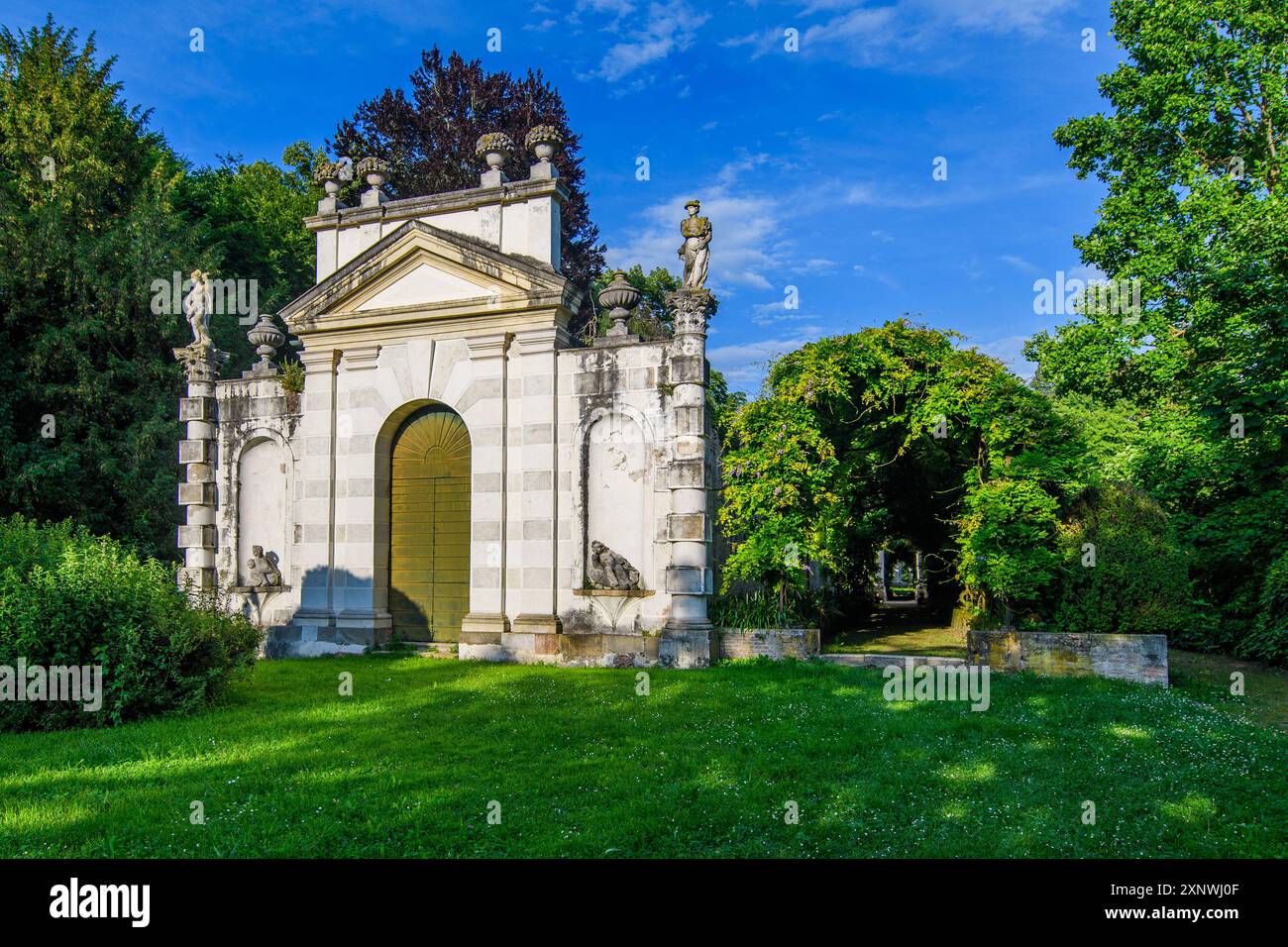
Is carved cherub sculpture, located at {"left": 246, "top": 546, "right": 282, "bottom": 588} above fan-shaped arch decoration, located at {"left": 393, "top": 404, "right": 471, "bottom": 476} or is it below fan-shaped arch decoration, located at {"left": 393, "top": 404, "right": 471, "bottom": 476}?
below

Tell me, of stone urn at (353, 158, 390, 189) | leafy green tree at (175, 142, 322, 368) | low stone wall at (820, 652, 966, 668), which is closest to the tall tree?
leafy green tree at (175, 142, 322, 368)

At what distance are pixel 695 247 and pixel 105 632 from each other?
371 inches

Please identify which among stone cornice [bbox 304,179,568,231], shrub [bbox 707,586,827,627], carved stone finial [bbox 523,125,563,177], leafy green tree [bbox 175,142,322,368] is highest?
leafy green tree [bbox 175,142,322,368]

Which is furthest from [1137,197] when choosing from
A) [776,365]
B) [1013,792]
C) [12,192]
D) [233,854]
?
[12,192]

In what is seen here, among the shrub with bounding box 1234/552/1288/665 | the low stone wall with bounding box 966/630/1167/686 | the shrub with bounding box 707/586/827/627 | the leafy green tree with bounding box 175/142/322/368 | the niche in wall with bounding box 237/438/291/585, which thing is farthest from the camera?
the leafy green tree with bounding box 175/142/322/368

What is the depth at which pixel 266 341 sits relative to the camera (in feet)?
49.3

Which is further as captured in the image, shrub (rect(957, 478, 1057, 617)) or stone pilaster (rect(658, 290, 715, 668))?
stone pilaster (rect(658, 290, 715, 668))

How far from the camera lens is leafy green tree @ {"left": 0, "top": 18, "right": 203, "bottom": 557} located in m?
19.6

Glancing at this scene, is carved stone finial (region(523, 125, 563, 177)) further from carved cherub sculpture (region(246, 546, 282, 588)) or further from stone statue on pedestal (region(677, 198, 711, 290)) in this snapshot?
carved cherub sculpture (region(246, 546, 282, 588))

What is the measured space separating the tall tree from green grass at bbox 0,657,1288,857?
23.4 m

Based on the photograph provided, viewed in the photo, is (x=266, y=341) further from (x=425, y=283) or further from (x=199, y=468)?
(x=425, y=283)

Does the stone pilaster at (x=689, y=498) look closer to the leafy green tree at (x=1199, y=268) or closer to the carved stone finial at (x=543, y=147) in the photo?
the carved stone finial at (x=543, y=147)

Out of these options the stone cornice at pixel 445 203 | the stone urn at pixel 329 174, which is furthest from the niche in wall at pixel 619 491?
the stone urn at pixel 329 174

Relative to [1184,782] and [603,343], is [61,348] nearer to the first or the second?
[603,343]
